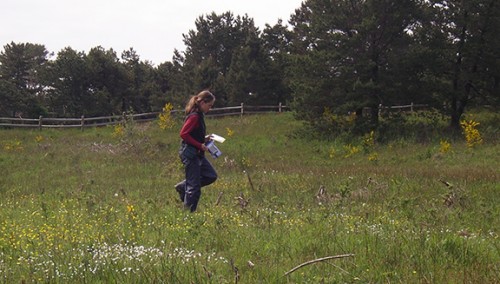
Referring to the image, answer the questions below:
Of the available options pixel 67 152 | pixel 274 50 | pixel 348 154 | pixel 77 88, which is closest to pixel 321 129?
pixel 348 154

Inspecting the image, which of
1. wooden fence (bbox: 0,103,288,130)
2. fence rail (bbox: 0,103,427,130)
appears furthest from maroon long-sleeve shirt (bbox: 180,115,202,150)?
wooden fence (bbox: 0,103,288,130)

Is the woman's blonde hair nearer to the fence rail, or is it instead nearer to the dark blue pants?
the dark blue pants

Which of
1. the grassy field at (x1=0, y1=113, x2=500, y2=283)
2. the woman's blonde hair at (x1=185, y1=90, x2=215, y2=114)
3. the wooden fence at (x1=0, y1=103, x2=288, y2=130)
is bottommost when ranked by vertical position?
the grassy field at (x1=0, y1=113, x2=500, y2=283)

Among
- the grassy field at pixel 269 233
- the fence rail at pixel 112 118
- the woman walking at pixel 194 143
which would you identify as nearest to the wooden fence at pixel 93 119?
the fence rail at pixel 112 118

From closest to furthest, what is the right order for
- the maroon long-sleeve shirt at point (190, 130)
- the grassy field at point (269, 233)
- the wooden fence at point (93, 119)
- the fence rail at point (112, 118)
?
the grassy field at point (269, 233) → the maroon long-sleeve shirt at point (190, 130) → the fence rail at point (112, 118) → the wooden fence at point (93, 119)

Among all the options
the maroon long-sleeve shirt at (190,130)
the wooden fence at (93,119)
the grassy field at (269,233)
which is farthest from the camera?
the wooden fence at (93,119)

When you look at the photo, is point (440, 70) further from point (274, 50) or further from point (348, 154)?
point (274, 50)

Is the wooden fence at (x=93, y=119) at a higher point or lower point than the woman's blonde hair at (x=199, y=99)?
lower

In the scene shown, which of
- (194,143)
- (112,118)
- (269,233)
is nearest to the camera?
(269,233)

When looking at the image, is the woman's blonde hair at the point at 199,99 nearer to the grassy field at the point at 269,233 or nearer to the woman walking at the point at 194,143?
the woman walking at the point at 194,143

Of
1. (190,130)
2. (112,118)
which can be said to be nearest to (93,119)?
(112,118)

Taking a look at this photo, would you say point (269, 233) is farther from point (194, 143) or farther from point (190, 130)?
point (190, 130)

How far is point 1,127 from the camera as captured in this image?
34.3 meters

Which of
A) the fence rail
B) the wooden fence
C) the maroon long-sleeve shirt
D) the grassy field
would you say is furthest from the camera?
the wooden fence
